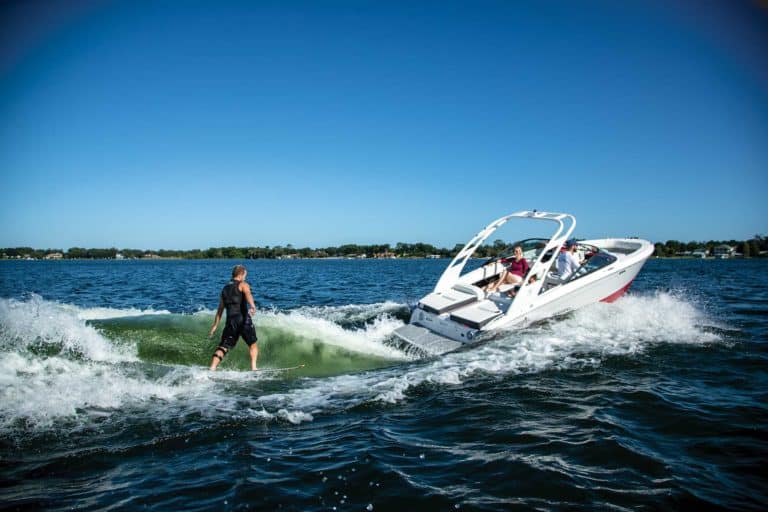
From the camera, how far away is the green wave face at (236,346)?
920 centimetres

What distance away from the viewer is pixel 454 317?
35.7 feet

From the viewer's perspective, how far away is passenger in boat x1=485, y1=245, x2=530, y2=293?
13.0m

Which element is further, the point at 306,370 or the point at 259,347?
the point at 259,347

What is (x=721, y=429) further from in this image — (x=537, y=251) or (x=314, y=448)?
(x=537, y=251)

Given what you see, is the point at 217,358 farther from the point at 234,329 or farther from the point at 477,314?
the point at 477,314

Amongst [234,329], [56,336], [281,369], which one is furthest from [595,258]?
[56,336]

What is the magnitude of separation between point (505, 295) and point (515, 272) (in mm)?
967

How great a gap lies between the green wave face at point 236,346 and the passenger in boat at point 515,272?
4.70 m

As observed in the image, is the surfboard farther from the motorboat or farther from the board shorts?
the motorboat

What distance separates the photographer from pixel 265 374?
833 centimetres

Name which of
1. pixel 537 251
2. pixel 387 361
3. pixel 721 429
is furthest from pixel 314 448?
pixel 537 251

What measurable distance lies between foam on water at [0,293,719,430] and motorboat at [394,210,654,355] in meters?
0.42

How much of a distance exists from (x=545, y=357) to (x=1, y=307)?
36.0ft

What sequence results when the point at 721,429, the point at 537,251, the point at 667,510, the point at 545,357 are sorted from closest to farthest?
the point at 667,510 → the point at 721,429 → the point at 545,357 → the point at 537,251
